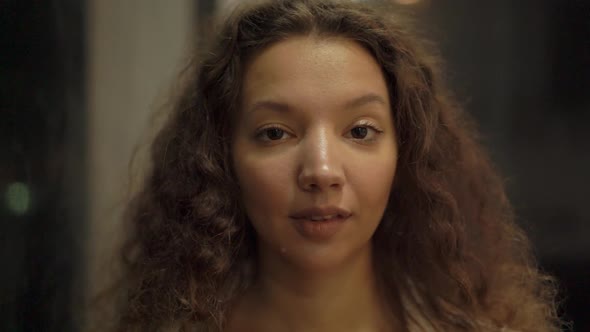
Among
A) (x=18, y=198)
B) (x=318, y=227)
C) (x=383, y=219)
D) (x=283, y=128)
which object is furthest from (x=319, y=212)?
(x=18, y=198)

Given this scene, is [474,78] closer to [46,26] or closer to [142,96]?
[142,96]

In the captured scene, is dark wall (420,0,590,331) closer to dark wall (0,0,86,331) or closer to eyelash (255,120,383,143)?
eyelash (255,120,383,143)

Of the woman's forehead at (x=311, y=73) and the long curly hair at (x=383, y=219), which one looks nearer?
the woman's forehead at (x=311, y=73)

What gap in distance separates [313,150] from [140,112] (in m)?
0.69

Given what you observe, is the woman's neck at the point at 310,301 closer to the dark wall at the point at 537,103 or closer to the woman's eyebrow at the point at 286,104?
→ the woman's eyebrow at the point at 286,104

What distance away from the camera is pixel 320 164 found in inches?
49.6

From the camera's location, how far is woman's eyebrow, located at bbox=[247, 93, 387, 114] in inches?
51.7

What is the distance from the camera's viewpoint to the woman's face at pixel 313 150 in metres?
1.29

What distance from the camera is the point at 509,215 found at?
1.68 metres

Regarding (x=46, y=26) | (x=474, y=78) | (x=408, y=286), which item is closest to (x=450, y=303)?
(x=408, y=286)

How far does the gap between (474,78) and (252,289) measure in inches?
34.0

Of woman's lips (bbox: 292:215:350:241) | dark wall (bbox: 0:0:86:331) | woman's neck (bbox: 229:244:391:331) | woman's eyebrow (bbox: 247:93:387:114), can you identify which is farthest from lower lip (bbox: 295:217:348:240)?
dark wall (bbox: 0:0:86:331)

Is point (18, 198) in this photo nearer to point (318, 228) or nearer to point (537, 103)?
point (318, 228)

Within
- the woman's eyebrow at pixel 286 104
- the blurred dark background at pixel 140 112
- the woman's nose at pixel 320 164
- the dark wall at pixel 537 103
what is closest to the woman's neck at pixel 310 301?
the woman's nose at pixel 320 164
